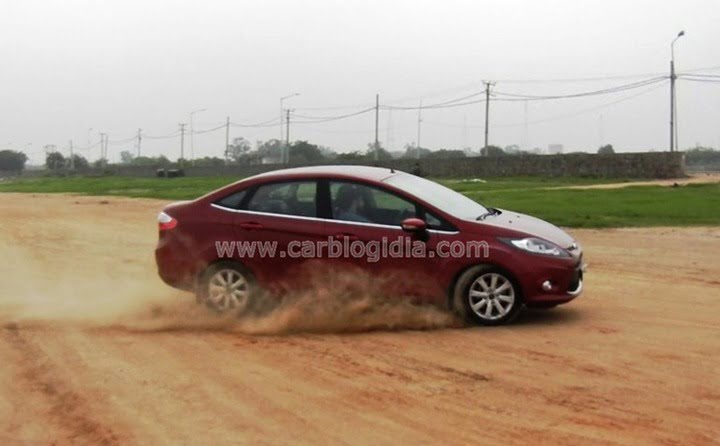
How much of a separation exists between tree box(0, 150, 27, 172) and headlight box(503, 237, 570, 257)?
154393mm

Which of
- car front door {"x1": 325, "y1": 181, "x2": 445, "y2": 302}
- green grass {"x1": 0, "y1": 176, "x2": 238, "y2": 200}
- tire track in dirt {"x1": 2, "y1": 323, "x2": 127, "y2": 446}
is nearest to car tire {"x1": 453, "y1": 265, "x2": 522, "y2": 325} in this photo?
car front door {"x1": 325, "y1": 181, "x2": 445, "y2": 302}

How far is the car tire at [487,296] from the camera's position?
314 inches

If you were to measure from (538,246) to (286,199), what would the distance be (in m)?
2.47

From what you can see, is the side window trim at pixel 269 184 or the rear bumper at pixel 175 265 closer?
the side window trim at pixel 269 184

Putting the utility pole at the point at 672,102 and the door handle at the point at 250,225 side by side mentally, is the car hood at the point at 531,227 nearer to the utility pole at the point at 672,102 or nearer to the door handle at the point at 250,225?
the door handle at the point at 250,225

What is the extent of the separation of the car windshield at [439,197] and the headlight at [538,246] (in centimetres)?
59

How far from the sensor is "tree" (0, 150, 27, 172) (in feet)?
491

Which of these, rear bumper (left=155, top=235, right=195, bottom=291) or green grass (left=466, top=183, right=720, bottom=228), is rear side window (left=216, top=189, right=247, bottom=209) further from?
green grass (left=466, top=183, right=720, bottom=228)

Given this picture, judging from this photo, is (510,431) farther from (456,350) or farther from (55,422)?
(55,422)

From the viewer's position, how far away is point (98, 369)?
264 inches

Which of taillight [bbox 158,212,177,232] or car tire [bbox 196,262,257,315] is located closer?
car tire [bbox 196,262,257,315]

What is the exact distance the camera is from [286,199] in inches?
337

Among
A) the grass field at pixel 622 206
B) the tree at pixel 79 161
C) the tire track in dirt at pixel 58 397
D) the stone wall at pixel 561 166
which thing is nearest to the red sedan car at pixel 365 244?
the tire track in dirt at pixel 58 397

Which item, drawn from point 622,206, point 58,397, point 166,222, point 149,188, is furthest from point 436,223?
point 149,188
